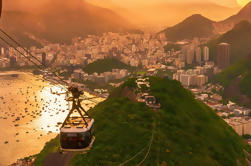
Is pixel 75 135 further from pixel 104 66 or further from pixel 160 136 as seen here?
pixel 104 66

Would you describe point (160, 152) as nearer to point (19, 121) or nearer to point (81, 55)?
point (19, 121)

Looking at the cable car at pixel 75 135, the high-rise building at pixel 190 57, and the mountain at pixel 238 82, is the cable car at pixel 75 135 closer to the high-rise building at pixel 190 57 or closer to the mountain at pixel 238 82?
the mountain at pixel 238 82

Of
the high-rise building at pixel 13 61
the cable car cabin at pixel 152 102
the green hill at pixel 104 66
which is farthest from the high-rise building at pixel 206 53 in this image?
the cable car cabin at pixel 152 102

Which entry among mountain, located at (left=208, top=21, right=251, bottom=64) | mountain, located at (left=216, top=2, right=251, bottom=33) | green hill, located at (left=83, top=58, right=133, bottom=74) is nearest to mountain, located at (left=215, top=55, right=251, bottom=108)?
mountain, located at (left=208, top=21, right=251, bottom=64)

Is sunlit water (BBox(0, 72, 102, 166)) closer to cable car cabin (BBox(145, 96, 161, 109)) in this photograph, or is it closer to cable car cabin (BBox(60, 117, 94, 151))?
cable car cabin (BBox(145, 96, 161, 109))

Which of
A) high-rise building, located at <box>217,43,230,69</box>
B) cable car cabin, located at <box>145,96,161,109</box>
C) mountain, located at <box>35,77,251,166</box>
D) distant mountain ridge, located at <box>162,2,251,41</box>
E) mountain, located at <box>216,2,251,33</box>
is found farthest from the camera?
mountain, located at <box>216,2,251,33</box>

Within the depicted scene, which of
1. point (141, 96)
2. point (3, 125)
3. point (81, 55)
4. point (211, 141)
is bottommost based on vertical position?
point (3, 125)

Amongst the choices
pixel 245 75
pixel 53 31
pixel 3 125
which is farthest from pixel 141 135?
pixel 53 31
